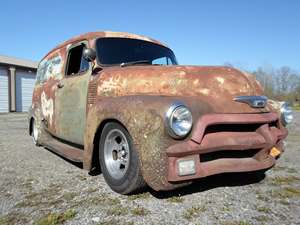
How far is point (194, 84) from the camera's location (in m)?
3.89

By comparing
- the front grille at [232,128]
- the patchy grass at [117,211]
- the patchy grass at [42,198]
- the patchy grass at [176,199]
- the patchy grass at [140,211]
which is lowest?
the patchy grass at [42,198]

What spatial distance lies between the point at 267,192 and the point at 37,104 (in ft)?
16.2

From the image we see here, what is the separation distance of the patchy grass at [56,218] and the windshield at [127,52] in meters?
2.22

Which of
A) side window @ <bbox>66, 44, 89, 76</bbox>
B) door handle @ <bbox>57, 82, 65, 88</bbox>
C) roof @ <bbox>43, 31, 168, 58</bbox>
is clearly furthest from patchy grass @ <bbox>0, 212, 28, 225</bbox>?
roof @ <bbox>43, 31, 168, 58</bbox>

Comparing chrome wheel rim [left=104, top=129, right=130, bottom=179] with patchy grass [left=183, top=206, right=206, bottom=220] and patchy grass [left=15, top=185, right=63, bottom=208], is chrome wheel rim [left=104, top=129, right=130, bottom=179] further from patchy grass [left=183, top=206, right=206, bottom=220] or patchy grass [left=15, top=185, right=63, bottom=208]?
patchy grass [left=183, top=206, right=206, bottom=220]

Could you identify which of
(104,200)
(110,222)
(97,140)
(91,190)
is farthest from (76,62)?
(110,222)

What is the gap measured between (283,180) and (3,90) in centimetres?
2843

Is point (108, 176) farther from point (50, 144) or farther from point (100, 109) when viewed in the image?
point (50, 144)

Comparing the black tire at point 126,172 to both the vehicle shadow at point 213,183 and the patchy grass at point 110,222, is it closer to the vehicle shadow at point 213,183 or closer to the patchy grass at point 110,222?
the vehicle shadow at point 213,183

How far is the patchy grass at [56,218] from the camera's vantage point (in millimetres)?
3201

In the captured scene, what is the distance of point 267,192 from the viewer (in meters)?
4.11

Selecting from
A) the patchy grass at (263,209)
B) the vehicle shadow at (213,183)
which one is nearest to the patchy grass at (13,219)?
the vehicle shadow at (213,183)

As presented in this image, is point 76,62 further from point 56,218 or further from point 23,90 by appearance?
point 23,90

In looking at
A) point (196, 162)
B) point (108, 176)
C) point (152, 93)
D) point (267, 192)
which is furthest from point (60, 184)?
point (267, 192)
